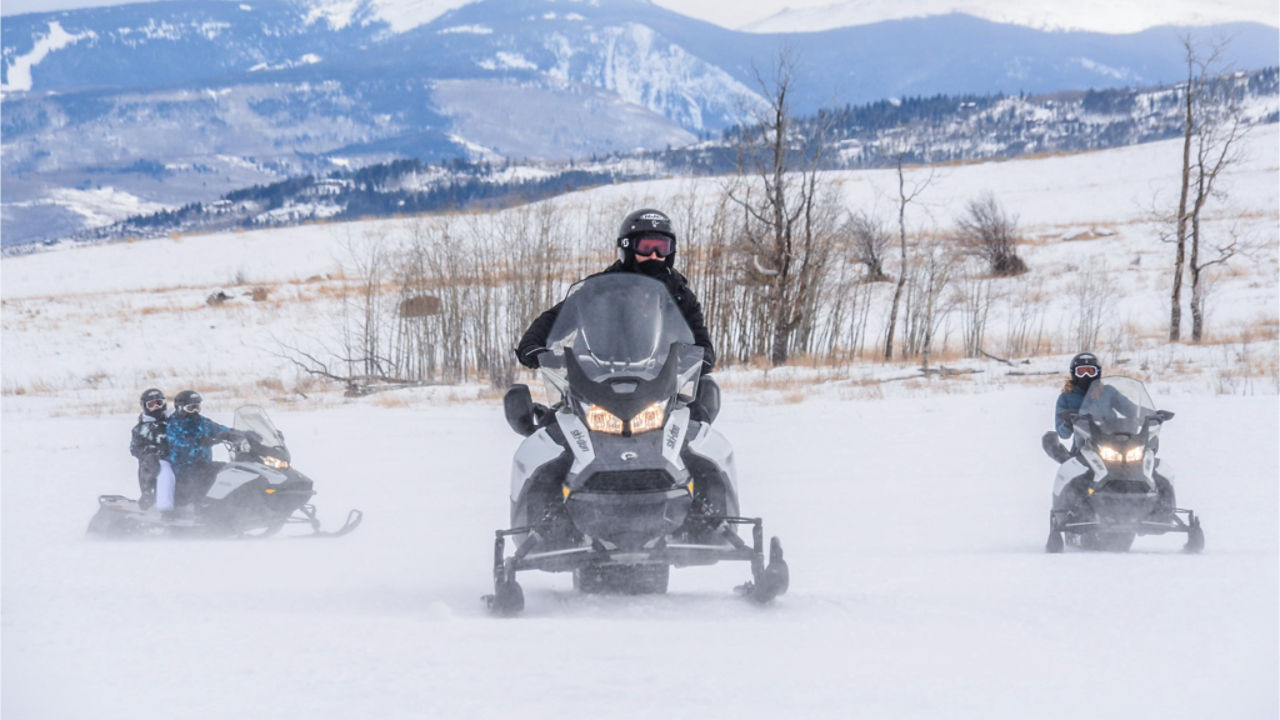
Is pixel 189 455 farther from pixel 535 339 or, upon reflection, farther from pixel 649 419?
pixel 649 419

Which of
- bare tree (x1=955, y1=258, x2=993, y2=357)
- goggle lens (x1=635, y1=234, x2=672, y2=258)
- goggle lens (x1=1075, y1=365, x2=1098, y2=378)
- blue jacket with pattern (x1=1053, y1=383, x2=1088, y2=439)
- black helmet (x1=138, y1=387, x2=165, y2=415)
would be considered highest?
goggle lens (x1=635, y1=234, x2=672, y2=258)

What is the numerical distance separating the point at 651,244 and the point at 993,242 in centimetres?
4215

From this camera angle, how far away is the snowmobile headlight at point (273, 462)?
970cm

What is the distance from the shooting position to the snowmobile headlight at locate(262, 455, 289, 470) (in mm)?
9695

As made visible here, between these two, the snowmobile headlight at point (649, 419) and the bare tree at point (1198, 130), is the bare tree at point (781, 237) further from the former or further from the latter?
the snowmobile headlight at point (649, 419)

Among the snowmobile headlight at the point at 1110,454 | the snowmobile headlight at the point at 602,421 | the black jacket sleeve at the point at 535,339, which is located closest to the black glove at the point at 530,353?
the black jacket sleeve at the point at 535,339

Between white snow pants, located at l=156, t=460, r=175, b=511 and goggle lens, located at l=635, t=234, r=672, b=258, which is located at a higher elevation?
goggle lens, located at l=635, t=234, r=672, b=258

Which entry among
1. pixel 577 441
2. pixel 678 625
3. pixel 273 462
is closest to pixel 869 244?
pixel 273 462

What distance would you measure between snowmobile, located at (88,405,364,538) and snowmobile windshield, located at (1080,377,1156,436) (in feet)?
19.4

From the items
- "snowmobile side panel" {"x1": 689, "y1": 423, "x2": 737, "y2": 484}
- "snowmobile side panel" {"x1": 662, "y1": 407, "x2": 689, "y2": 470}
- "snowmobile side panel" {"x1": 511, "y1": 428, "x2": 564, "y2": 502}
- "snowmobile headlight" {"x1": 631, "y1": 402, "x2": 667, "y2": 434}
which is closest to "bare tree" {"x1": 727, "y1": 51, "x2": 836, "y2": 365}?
"snowmobile side panel" {"x1": 689, "y1": 423, "x2": 737, "y2": 484}

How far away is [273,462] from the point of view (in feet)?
31.9

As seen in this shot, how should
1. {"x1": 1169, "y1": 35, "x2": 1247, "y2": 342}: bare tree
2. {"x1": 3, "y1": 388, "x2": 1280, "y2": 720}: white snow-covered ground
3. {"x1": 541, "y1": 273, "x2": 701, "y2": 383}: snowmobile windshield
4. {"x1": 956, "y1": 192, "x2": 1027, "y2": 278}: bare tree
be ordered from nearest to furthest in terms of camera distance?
{"x1": 3, "y1": 388, "x2": 1280, "y2": 720}: white snow-covered ground, {"x1": 541, "y1": 273, "x2": 701, "y2": 383}: snowmobile windshield, {"x1": 1169, "y1": 35, "x2": 1247, "y2": 342}: bare tree, {"x1": 956, "y1": 192, "x2": 1027, "y2": 278}: bare tree

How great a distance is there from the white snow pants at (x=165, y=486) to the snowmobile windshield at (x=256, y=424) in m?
0.62

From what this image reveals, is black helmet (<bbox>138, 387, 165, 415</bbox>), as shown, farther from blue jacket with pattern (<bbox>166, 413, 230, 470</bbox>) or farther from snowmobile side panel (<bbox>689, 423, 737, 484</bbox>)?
snowmobile side panel (<bbox>689, 423, 737, 484</bbox>)
